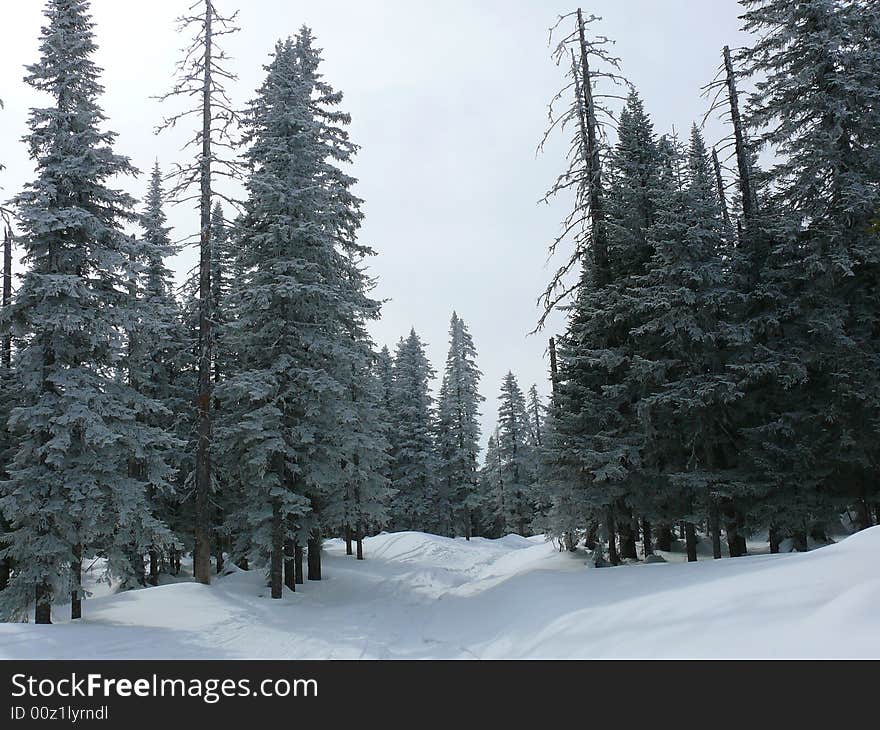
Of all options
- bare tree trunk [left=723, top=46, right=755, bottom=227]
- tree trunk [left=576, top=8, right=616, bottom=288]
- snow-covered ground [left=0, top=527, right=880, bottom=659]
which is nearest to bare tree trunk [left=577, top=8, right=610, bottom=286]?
tree trunk [left=576, top=8, right=616, bottom=288]

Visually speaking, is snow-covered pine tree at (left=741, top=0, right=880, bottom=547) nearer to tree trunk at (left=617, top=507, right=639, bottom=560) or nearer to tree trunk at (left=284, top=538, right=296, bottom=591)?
tree trunk at (left=617, top=507, right=639, bottom=560)

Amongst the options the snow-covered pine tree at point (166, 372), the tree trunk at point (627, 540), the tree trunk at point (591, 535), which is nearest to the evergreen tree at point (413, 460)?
the snow-covered pine tree at point (166, 372)

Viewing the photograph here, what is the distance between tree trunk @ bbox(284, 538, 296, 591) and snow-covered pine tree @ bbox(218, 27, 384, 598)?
751mm

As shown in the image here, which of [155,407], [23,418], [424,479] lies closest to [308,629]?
[155,407]

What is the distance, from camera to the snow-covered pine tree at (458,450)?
48.9m

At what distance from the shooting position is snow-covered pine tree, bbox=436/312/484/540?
48.9 meters

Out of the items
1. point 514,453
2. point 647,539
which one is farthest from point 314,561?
point 514,453

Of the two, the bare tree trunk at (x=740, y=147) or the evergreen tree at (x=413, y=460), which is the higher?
the bare tree trunk at (x=740, y=147)

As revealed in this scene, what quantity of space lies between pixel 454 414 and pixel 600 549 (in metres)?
33.5

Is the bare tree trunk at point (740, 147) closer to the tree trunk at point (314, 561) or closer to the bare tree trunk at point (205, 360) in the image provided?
the bare tree trunk at point (205, 360)

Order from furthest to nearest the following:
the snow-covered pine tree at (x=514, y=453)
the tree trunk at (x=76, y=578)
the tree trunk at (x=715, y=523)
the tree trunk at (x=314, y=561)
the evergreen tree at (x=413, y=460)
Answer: the snow-covered pine tree at (x=514, y=453), the evergreen tree at (x=413, y=460), the tree trunk at (x=314, y=561), the tree trunk at (x=715, y=523), the tree trunk at (x=76, y=578)

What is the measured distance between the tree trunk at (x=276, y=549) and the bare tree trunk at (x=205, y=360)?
187 cm

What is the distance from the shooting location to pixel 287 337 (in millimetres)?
18266

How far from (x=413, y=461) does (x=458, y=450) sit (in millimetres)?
3997
